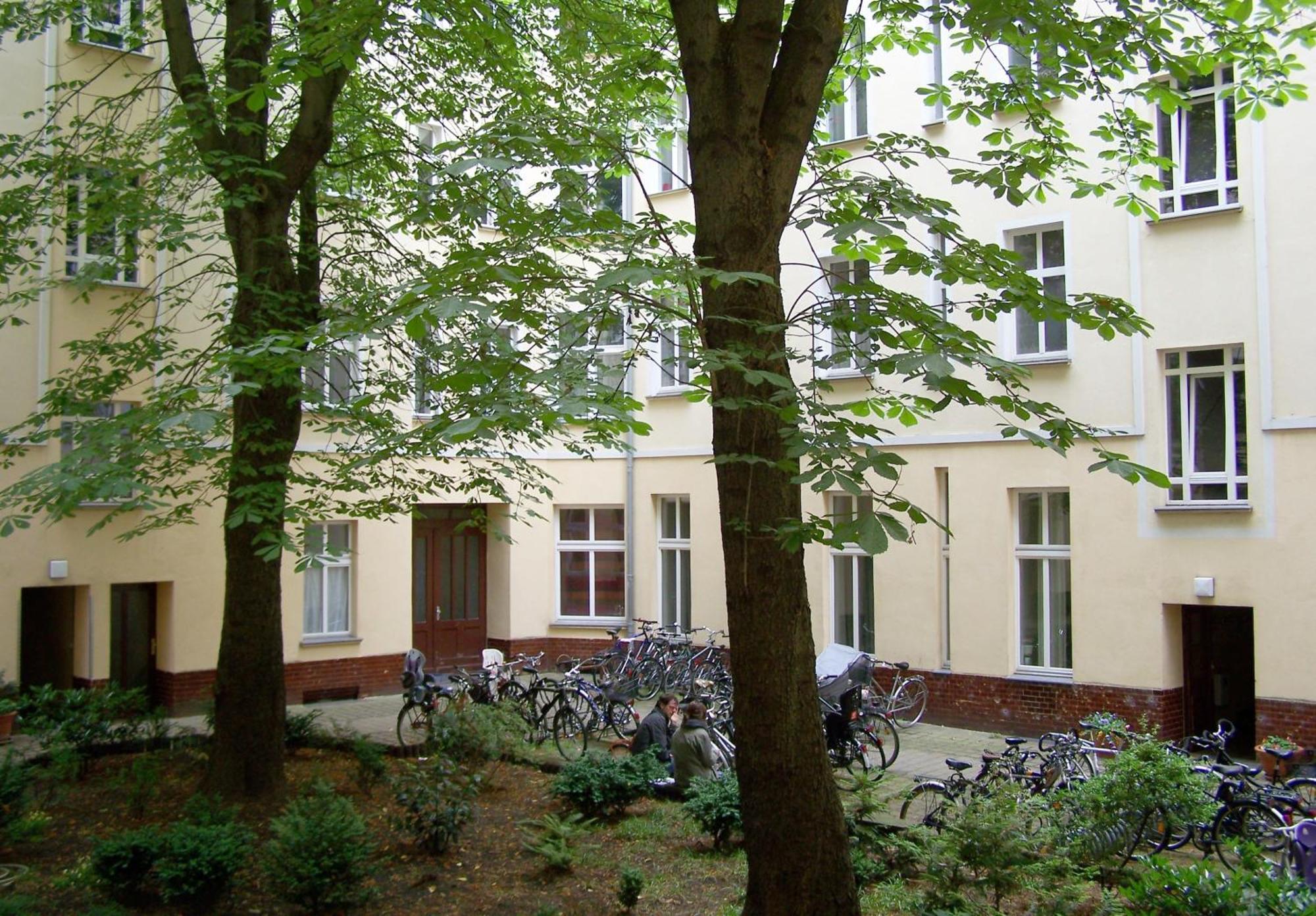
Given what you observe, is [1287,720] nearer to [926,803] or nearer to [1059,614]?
[1059,614]

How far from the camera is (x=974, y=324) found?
1648 centimetres

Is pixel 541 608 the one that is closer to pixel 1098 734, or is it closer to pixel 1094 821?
pixel 1098 734

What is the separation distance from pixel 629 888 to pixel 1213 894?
3530 mm

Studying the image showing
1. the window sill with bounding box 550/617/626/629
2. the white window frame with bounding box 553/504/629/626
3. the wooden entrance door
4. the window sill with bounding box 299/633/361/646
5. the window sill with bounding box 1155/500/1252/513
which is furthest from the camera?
the white window frame with bounding box 553/504/629/626

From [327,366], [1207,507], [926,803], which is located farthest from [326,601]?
[1207,507]

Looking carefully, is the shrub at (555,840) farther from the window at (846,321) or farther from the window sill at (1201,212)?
the window sill at (1201,212)

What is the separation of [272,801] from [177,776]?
1.55 m

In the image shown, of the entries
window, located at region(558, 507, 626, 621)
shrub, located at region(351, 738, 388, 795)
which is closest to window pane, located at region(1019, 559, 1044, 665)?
window, located at region(558, 507, 626, 621)

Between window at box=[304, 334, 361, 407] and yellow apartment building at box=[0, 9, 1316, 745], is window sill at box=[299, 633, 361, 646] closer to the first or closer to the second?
yellow apartment building at box=[0, 9, 1316, 745]

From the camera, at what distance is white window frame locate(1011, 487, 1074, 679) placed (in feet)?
51.3

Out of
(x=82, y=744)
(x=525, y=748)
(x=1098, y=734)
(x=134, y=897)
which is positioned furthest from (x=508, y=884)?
(x=1098, y=734)

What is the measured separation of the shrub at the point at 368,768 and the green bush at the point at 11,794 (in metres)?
2.82

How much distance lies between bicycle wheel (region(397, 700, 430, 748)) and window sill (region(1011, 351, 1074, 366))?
8759 mm

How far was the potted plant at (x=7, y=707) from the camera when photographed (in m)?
13.1
